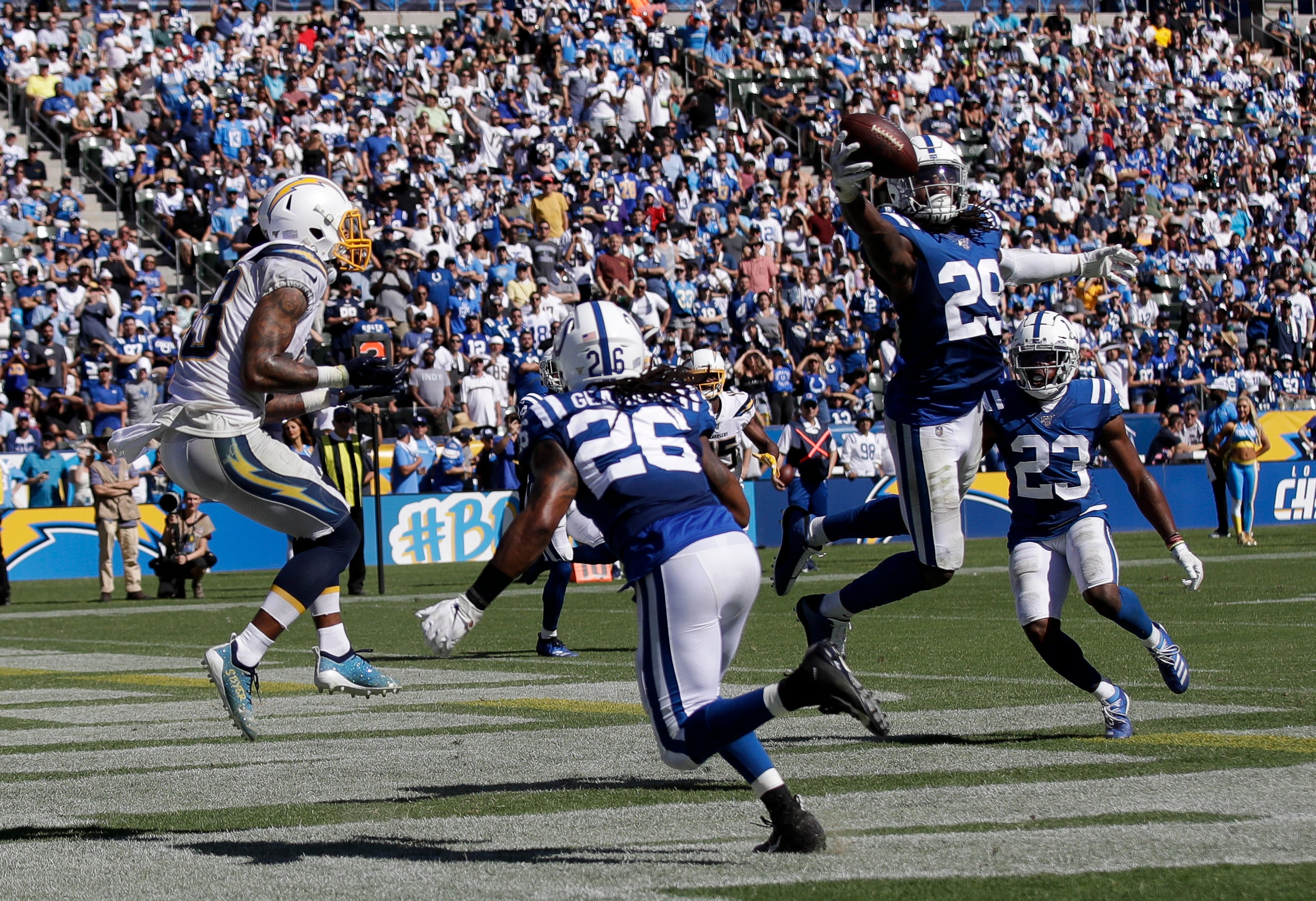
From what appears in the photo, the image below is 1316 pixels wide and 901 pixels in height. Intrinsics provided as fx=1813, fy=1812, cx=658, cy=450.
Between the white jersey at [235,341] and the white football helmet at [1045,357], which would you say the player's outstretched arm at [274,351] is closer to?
the white jersey at [235,341]

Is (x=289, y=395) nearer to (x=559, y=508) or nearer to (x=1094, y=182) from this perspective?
(x=559, y=508)

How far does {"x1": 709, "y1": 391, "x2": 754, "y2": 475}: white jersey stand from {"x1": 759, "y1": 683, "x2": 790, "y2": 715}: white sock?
6.55 meters

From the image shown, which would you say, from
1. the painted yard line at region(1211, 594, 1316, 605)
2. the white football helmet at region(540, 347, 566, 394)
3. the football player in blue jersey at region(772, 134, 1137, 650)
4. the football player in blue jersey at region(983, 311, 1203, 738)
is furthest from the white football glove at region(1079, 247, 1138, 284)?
the painted yard line at region(1211, 594, 1316, 605)

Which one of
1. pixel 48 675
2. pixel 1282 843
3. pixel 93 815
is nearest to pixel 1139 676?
pixel 1282 843

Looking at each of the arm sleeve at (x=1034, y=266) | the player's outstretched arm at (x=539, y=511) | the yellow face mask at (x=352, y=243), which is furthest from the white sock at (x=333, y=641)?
the arm sleeve at (x=1034, y=266)

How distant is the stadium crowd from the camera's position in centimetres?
2281

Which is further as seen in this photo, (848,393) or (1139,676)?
(848,393)

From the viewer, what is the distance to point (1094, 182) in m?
32.7

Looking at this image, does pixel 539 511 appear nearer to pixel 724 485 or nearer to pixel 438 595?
pixel 724 485

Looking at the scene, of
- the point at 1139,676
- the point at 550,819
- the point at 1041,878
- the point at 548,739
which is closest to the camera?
the point at 1041,878

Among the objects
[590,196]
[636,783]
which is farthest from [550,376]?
[590,196]

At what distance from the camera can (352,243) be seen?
758 centimetres

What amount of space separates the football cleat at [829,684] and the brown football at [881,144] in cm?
263

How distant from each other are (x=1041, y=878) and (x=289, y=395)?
431cm
